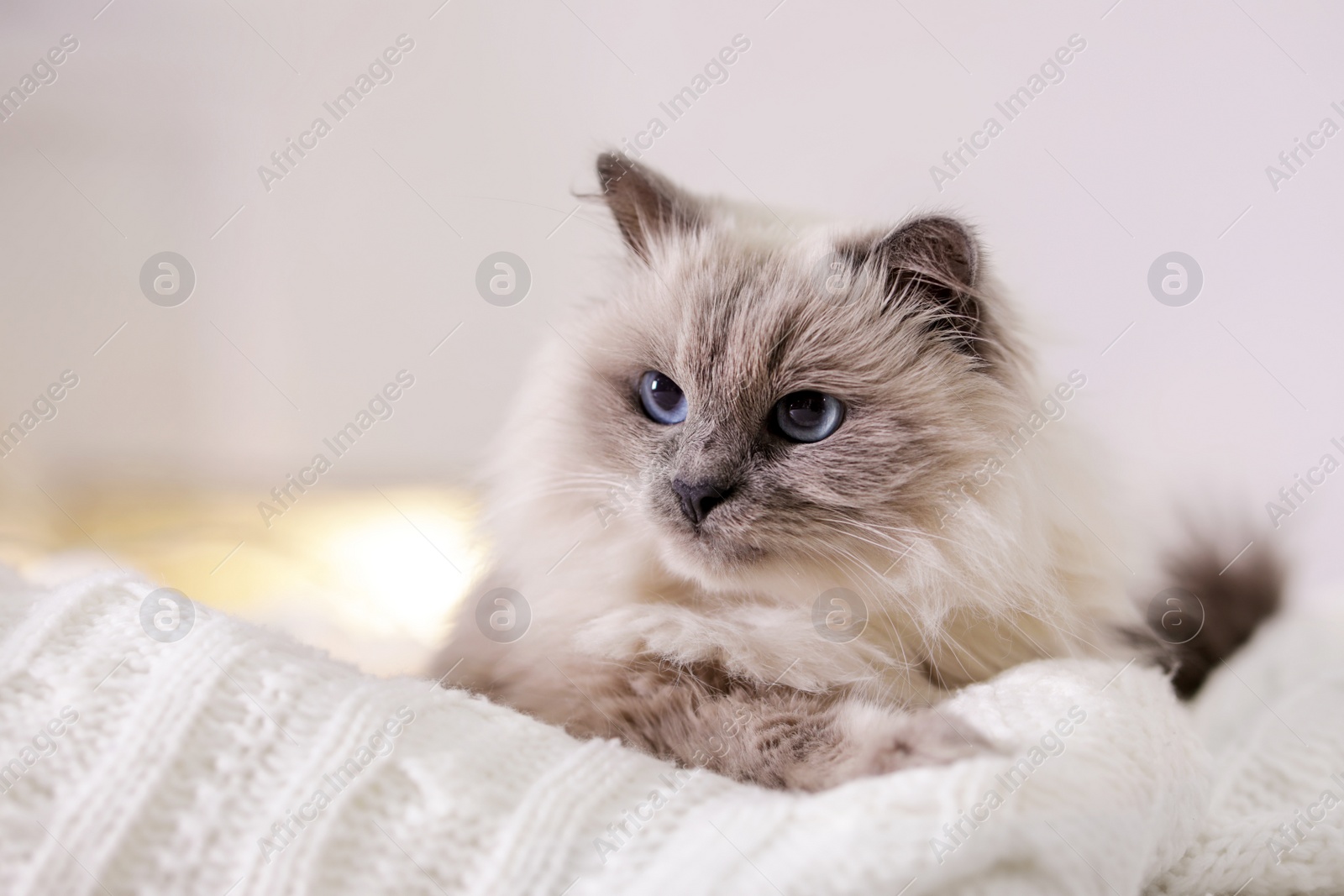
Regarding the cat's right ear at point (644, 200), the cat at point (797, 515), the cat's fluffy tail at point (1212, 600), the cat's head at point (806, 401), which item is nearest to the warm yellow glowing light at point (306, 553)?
the cat at point (797, 515)

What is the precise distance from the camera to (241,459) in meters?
2.91

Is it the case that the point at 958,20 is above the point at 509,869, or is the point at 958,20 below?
above

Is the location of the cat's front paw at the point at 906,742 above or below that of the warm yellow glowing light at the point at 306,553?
above

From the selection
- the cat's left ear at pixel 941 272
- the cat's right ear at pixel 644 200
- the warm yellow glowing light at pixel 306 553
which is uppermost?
the cat's left ear at pixel 941 272

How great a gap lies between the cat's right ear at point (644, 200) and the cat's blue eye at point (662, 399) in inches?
12.7

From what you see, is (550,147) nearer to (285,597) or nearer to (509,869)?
(285,597)

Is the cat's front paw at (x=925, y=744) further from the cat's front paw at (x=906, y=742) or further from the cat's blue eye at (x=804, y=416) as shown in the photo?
the cat's blue eye at (x=804, y=416)

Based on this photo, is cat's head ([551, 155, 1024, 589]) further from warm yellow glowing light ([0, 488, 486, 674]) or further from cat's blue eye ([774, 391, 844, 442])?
warm yellow glowing light ([0, 488, 486, 674])

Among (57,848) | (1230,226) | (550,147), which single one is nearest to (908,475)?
(57,848)

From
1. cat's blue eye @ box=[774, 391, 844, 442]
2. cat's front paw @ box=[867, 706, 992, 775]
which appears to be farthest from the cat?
cat's front paw @ box=[867, 706, 992, 775]

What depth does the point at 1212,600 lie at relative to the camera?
2.09m

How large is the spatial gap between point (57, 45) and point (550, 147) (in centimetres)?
144

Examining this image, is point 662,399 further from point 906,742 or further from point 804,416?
point 906,742

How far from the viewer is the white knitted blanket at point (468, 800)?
0.79 meters
